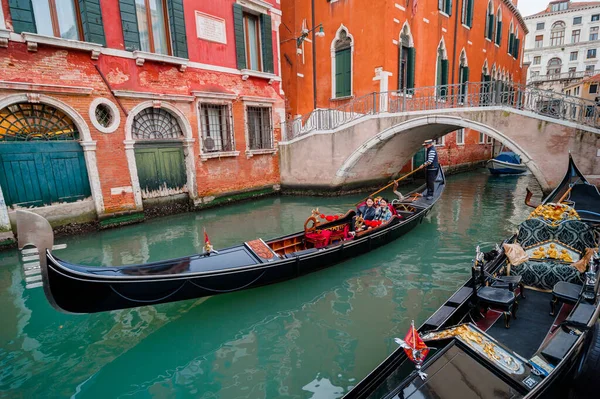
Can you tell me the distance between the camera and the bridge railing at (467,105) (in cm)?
619

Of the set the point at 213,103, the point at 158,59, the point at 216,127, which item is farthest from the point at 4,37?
the point at 216,127

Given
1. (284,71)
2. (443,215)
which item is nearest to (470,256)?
(443,215)

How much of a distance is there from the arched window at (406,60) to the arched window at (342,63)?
147 cm

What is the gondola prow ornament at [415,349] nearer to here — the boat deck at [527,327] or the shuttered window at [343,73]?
the boat deck at [527,327]

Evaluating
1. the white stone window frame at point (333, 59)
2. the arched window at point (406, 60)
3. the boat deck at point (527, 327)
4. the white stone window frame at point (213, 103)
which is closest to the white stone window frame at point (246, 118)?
the white stone window frame at point (213, 103)

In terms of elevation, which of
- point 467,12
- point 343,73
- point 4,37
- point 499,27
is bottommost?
point 4,37

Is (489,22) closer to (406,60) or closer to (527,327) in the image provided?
(406,60)

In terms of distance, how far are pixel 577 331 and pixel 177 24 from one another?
785cm

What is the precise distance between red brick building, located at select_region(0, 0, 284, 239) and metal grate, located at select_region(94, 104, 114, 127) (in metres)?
0.02

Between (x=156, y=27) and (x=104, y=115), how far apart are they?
2172 millimetres

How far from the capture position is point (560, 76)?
2767 centimetres

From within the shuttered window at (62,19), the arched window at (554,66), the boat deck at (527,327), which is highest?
the arched window at (554,66)

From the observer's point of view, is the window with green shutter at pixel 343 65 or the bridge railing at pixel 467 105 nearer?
the bridge railing at pixel 467 105

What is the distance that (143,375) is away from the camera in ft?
8.20
